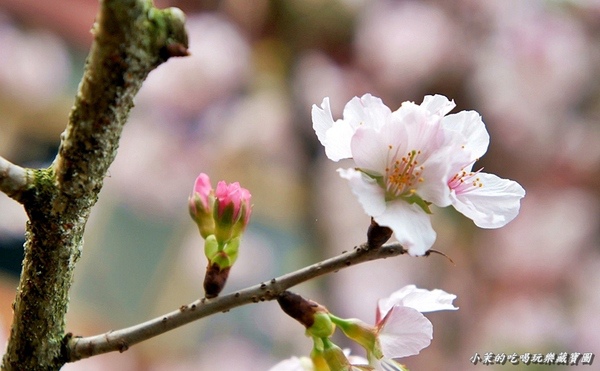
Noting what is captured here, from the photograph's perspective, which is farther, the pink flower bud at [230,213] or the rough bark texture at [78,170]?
the pink flower bud at [230,213]

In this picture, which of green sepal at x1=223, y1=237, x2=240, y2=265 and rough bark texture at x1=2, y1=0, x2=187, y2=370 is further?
green sepal at x1=223, y1=237, x2=240, y2=265

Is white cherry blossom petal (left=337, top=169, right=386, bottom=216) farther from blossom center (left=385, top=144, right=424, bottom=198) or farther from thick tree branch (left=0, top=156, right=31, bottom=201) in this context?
thick tree branch (left=0, top=156, right=31, bottom=201)

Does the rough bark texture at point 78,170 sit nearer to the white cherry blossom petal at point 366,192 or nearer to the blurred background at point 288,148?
the white cherry blossom petal at point 366,192

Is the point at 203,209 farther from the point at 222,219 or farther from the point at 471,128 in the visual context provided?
the point at 471,128

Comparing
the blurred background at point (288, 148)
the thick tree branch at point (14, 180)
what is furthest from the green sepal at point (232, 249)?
the blurred background at point (288, 148)

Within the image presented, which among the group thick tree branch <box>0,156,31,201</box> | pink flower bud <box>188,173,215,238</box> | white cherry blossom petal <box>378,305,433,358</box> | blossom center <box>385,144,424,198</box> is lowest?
white cherry blossom petal <box>378,305,433,358</box>

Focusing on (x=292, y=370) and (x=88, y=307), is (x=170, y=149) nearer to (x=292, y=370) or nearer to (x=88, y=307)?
(x=88, y=307)

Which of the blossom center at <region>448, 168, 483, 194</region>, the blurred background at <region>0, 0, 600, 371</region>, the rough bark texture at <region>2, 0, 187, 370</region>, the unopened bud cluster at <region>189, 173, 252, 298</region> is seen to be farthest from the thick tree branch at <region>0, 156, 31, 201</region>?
the blurred background at <region>0, 0, 600, 371</region>
